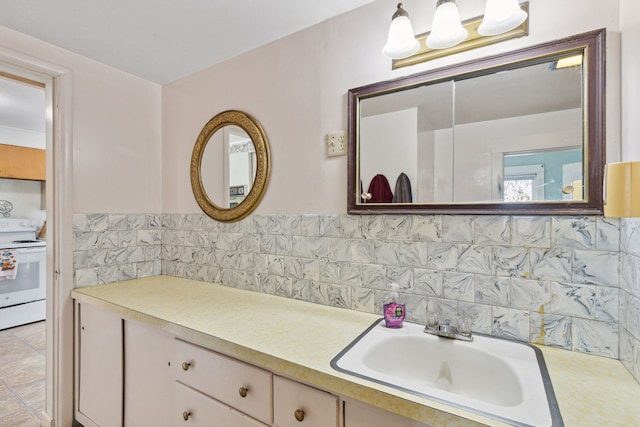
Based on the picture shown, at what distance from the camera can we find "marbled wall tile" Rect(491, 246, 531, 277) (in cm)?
108

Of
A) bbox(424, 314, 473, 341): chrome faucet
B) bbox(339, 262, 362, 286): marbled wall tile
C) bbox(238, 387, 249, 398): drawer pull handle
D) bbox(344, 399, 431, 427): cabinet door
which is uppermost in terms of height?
bbox(339, 262, 362, 286): marbled wall tile

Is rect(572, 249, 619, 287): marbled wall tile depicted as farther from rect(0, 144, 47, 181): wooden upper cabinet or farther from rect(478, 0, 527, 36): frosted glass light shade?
rect(0, 144, 47, 181): wooden upper cabinet

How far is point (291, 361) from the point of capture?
94 centimetres

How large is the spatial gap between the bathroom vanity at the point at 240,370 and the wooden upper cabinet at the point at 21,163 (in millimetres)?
2925

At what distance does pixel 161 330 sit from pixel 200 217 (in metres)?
0.83

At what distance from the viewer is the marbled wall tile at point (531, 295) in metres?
1.05

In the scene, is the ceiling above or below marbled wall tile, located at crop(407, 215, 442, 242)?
above

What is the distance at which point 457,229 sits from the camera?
120 centimetres

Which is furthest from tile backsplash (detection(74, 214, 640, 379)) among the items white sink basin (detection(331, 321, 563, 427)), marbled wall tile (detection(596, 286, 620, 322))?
white sink basin (detection(331, 321, 563, 427))

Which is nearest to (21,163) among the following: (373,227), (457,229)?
(373,227)

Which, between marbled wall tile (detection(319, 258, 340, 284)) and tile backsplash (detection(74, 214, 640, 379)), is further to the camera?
marbled wall tile (detection(319, 258, 340, 284))

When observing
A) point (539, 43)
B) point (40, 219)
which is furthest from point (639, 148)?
point (40, 219)

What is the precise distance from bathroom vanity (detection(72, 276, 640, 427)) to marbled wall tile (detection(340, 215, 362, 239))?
354 millimetres

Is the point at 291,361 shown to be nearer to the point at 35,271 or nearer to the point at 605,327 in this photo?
the point at 605,327
